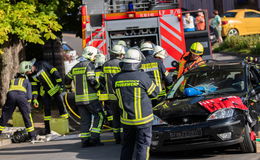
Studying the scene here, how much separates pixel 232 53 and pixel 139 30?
32.3 ft

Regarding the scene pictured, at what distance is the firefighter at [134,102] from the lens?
823 cm

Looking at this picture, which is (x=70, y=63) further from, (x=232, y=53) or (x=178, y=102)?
(x=178, y=102)

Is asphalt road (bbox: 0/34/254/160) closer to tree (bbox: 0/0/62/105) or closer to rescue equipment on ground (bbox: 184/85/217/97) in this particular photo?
rescue equipment on ground (bbox: 184/85/217/97)

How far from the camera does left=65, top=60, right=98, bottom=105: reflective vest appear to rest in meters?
11.8

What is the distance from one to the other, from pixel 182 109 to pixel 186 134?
468 mm

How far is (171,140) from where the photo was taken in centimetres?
938

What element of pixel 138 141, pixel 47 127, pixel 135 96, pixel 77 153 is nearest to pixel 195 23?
pixel 47 127

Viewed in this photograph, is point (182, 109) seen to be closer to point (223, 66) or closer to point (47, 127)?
point (223, 66)

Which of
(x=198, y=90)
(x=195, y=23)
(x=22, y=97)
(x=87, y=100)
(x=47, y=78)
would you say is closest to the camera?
(x=198, y=90)

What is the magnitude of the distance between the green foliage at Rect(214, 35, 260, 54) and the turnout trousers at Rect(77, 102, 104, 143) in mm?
12184

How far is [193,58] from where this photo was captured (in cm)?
1241

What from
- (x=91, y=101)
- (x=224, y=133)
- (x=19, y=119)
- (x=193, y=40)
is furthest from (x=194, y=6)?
(x=224, y=133)

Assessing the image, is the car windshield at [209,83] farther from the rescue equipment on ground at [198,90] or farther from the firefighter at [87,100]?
the firefighter at [87,100]

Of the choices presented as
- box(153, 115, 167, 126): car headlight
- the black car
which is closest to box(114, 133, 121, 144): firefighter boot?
the black car
